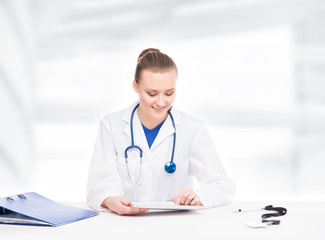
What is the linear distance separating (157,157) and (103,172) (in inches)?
10.7

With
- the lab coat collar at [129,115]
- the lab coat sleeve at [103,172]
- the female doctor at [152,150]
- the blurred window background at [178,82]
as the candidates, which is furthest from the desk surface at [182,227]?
the blurred window background at [178,82]

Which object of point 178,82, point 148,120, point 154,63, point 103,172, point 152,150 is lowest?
point 103,172

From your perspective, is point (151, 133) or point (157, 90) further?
point (151, 133)

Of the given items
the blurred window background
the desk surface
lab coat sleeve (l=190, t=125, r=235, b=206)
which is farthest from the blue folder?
the blurred window background

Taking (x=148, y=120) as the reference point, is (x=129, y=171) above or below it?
below

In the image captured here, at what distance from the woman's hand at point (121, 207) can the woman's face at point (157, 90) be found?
1.43 ft

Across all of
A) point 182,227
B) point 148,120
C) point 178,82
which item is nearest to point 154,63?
point 148,120

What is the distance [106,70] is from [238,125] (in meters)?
1.30

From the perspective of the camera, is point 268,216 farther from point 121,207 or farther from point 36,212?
point 36,212

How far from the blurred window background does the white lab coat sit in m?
1.75

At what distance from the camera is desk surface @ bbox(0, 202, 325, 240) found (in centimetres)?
134

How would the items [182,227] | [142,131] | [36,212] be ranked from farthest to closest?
[142,131], [36,212], [182,227]

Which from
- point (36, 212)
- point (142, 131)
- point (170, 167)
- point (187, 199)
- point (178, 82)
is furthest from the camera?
point (178, 82)

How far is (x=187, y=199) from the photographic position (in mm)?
1746
